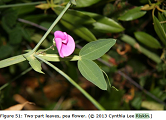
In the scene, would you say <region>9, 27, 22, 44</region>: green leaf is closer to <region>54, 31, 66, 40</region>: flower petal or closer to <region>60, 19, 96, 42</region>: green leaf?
<region>60, 19, 96, 42</region>: green leaf

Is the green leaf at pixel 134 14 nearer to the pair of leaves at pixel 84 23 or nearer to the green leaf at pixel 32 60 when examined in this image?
the pair of leaves at pixel 84 23

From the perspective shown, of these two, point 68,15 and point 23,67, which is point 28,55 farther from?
point 23,67

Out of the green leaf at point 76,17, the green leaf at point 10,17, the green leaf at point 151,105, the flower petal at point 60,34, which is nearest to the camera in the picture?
the flower petal at point 60,34

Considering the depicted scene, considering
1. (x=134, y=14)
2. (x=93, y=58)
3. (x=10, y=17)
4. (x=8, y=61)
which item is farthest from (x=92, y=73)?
(x=10, y=17)

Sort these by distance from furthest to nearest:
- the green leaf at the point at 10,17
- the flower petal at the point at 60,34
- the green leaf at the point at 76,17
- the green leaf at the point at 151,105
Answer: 1. the green leaf at the point at 151,105
2. the green leaf at the point at 10,17
3. the green leaf at the point at 76,17
4. the flower petal at the point at 60,34

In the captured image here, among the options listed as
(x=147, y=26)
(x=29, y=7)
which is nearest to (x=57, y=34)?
(x=29, y=7)
